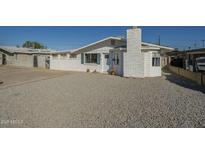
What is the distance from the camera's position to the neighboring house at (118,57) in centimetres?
1518

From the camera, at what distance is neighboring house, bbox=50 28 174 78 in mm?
15180

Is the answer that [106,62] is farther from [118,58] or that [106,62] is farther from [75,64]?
[75,64]

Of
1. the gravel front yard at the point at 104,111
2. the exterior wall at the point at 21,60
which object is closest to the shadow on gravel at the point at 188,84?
the gravel front yard at the point at 104,111

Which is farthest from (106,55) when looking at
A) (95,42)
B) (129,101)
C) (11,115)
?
(11,115)

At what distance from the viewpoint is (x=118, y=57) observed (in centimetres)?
1755

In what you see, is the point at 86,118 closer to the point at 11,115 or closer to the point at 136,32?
the point at 11,115

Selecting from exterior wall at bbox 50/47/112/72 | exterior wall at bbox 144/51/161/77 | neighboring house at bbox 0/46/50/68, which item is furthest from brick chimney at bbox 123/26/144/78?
neighboring house at bbox 0/46/50/68

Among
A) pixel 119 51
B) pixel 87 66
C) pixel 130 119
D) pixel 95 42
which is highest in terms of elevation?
pixel 95 42

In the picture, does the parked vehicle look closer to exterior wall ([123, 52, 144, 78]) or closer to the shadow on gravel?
the shadow on gravel

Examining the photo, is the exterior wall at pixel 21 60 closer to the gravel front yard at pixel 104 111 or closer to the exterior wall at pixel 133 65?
the exterior wall at pixel 133 65

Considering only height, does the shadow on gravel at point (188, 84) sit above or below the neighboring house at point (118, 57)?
below

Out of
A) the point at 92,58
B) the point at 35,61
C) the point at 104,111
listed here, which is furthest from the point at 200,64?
the point at 35,61

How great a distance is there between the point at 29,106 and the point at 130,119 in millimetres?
3605

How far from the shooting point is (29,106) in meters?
6.39
